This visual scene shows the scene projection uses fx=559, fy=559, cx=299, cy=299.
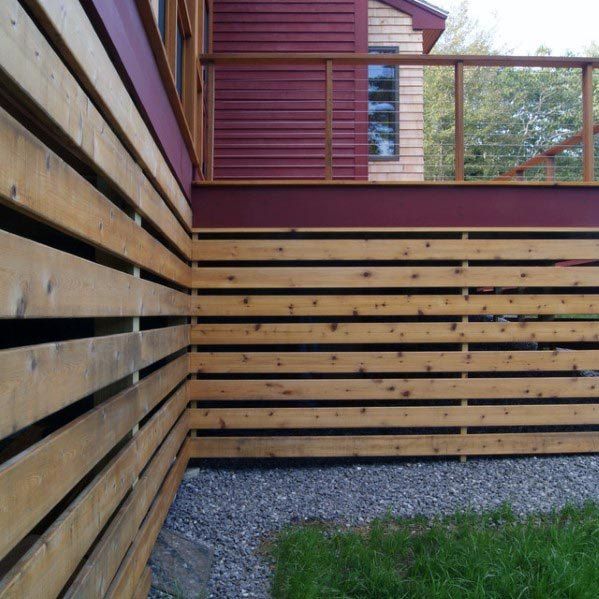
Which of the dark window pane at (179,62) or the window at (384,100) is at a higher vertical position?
the window at (384,100)

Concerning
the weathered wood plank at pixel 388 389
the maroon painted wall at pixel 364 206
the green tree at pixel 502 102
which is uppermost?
the green tree at pixel 502 102

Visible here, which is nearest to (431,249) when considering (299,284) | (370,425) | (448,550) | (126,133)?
(299,284)

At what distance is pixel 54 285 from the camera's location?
Answer: 129 centimetres

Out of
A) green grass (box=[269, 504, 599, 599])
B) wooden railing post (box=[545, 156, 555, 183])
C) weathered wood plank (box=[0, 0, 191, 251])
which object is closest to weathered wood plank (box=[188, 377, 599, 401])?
green grass (box=[269, 504, 599, 599])

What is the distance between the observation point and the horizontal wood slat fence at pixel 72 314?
1.07 meters

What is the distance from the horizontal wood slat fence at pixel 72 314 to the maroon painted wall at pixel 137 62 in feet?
0.27

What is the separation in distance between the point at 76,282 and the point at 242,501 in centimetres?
284

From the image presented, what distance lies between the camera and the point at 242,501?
3904mm

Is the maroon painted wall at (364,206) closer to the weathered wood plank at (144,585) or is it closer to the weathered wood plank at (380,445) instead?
the weathered wood plank at (380,445)

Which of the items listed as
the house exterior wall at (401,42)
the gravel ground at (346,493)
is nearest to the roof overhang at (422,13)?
the house exterior wall at (401,42)

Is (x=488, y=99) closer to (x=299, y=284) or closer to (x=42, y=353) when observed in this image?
(x=299, y=284)

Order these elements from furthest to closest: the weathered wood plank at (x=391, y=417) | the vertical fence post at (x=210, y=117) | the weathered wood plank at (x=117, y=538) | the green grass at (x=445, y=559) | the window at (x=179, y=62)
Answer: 1. the vertical fence post at (x=210, y=117)
2. the weathered wood plank at (x=391, y=417)
3. the window at (x=179, y=62)
4. the green grass at (x=445, y=559)
5. the weathered wood plank at (x=117, y=538)

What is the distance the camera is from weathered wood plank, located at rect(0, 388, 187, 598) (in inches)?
43.3

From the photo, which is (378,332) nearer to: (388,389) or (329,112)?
(388,389)
